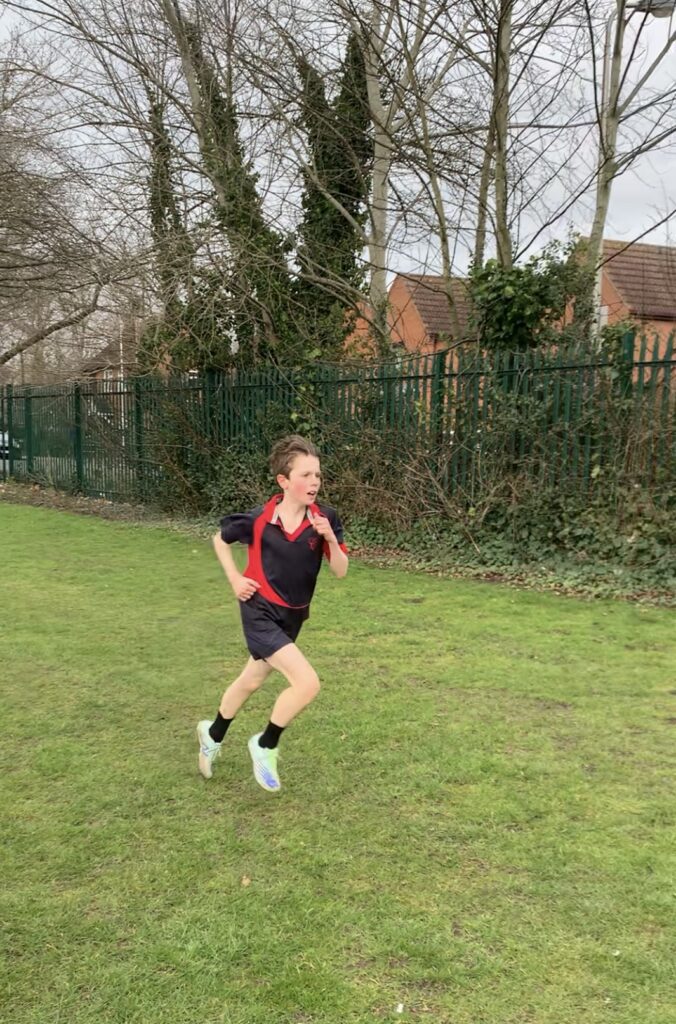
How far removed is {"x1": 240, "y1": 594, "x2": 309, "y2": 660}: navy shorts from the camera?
11.0ft

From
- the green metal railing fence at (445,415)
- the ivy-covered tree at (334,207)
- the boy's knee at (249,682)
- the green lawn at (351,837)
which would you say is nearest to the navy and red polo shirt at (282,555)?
the boy's knee at (249,682)

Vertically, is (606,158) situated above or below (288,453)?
above

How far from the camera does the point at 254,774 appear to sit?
3.64 m

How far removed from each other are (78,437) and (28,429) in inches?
113

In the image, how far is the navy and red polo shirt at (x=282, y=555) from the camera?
335 centimetres

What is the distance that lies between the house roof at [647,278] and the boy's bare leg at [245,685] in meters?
17.5

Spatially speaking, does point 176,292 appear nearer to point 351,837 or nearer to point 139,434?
point 139,434

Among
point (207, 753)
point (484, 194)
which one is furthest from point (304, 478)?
point (484, 194)

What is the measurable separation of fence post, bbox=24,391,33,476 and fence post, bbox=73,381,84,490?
8.36 ft

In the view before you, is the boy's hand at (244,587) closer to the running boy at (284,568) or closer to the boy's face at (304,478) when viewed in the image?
the running boy at (284,568)

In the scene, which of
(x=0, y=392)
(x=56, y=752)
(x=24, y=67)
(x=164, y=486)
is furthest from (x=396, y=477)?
(x=0, y=392)

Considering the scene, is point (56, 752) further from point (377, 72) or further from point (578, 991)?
point (377, 72)

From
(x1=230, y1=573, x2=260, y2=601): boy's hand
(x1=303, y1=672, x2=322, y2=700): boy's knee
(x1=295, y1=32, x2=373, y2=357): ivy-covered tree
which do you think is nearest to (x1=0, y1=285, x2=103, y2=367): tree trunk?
(x1=295, y1=32, x2=373, y2=357): ivy-covered tree

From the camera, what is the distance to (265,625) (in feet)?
11.1
